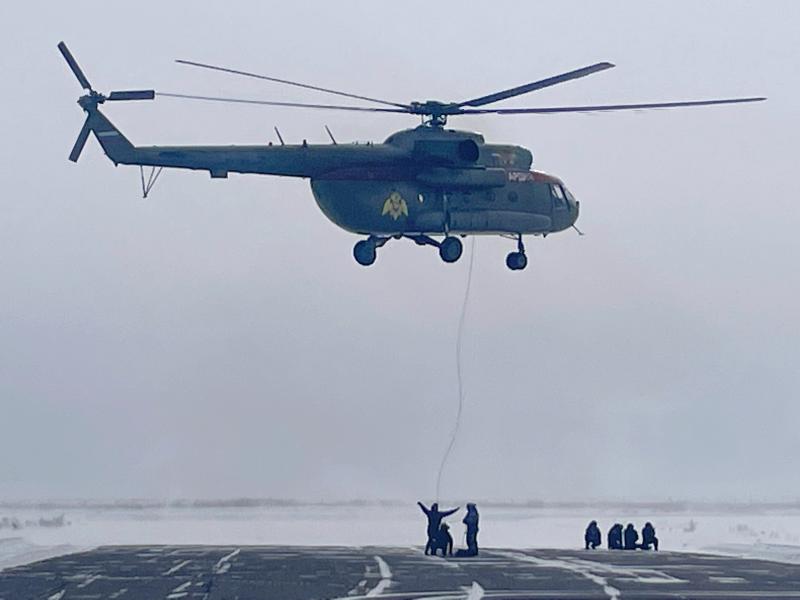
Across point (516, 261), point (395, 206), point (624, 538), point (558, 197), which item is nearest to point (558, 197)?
point (558, 197)

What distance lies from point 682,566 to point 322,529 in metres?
37.4

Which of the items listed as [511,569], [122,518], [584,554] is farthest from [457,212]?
[122,518]

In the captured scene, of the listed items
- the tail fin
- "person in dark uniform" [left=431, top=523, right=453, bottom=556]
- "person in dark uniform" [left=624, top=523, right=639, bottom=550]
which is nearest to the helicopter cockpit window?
"person in dark uniform" [left=624, top=523, right=639, bottom=550]

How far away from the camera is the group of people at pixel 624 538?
6356 cm

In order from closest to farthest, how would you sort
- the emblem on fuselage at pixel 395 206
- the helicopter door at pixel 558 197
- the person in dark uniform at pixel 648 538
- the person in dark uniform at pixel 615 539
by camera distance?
1. the emblem on fuselage at pixel 395 206
2. the helicopter door at pixel 558 197
3. the person in dark uniform at pixel 648 538
4. the person in dark uniform at pixel 615 539

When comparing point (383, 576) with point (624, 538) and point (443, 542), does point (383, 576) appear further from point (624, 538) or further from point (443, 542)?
point (624, 538)

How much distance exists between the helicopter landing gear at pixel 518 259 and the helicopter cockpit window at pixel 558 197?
6.87 feet

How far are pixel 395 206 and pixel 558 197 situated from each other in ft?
24.2

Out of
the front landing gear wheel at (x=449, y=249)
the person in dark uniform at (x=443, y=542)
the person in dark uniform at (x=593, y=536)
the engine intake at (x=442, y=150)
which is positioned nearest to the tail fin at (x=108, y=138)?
the engine intake at (x=442, y=150)

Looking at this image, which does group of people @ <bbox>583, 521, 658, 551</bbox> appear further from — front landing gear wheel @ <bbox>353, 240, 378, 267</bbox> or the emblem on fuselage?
the emblem on fuselage

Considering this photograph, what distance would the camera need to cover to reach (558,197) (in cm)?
6303

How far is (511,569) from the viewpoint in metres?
48.1

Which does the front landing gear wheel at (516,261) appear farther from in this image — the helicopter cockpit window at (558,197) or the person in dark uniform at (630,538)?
the person in dark uniform at (630,538)

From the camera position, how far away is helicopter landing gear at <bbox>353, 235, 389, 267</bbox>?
59594 millimetres
